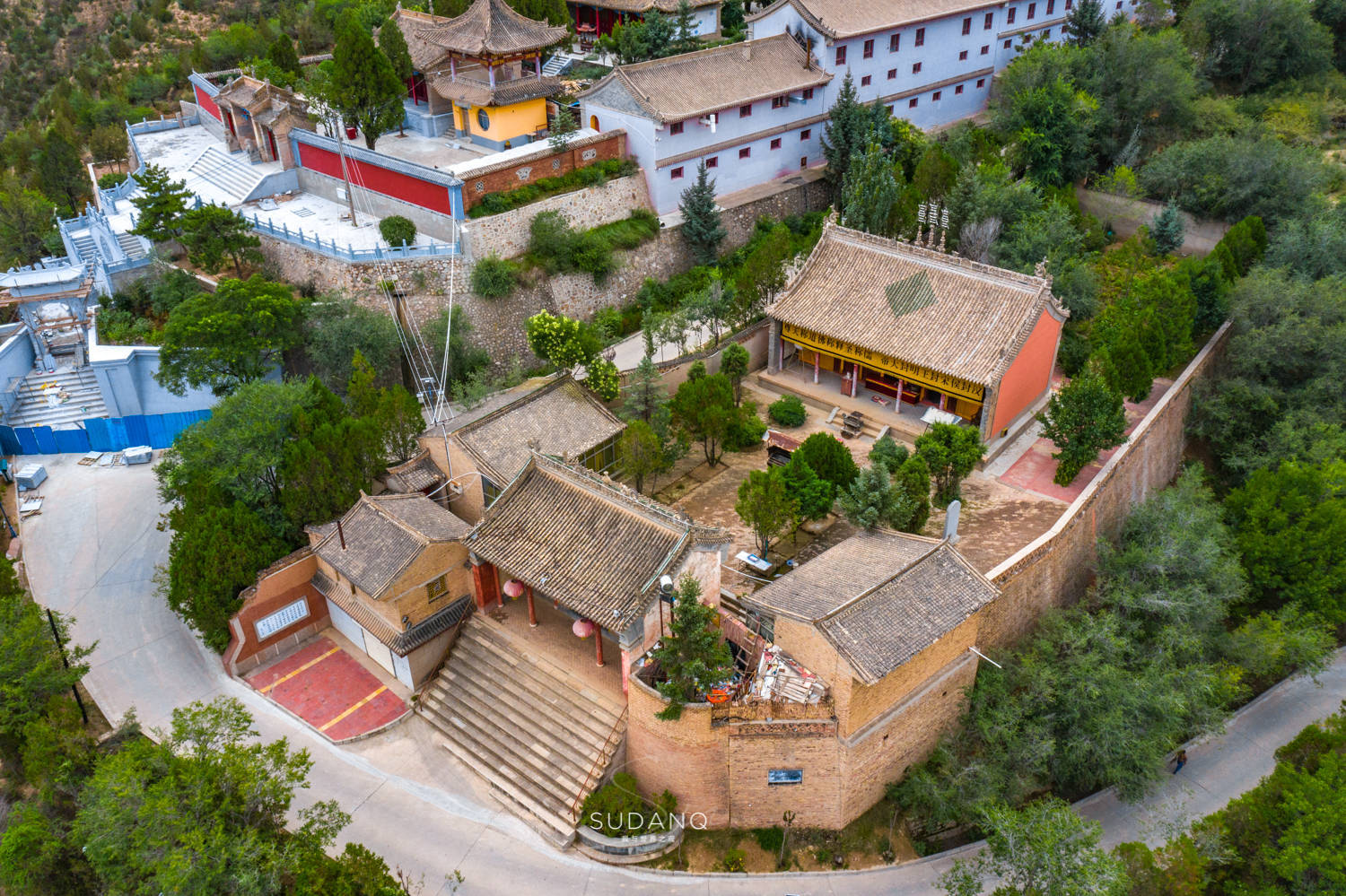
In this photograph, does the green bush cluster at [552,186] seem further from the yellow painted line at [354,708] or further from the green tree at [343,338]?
the yellow painted line at [354,708]

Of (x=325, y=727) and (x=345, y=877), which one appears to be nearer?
(x=345, y=877)

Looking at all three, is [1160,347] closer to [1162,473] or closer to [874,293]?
[1162,473]

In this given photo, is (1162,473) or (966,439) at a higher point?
(966,439)

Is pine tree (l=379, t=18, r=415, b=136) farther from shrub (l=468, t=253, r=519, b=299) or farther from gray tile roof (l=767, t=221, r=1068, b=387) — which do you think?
gray tile roof (l=767, t=221, r=1068, b=387)

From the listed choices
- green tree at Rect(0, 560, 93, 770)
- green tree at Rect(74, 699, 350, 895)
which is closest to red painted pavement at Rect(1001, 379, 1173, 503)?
green tree at Rect(74, 699, 350, 895)

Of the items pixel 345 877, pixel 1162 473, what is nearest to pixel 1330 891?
pixel 1162 473

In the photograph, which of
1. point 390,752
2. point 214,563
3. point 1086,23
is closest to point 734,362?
point 390,752

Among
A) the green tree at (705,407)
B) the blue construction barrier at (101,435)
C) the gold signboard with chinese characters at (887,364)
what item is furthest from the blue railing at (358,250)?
the gold signboard with chinese characters at (887,364)
